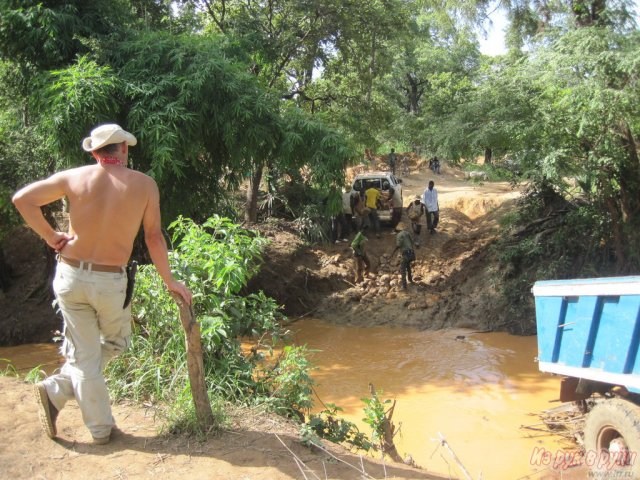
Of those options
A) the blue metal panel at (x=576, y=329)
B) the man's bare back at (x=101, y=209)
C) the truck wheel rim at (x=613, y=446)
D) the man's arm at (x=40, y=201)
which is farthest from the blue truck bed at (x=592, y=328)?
the man's arm at (x=40, y=201)

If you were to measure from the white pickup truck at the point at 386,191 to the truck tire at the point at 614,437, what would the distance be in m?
11.7

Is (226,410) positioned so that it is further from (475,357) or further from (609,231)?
(609,231)

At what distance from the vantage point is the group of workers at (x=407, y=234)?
13.1m

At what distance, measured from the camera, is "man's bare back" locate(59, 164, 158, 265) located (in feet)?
10.3

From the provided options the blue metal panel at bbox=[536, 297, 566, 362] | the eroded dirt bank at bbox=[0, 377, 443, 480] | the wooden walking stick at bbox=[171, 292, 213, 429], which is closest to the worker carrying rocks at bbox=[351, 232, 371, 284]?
the blue metal panel at bbox=[536, 297, 566, 362]

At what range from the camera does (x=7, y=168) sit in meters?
10.3

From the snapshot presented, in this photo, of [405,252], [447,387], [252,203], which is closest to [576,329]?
[447,387]

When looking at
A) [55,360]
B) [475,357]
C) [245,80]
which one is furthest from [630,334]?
[55,360]

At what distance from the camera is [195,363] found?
11.2ft

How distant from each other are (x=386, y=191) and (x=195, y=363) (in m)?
13.4

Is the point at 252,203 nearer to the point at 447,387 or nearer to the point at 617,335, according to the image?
the point at 447,387

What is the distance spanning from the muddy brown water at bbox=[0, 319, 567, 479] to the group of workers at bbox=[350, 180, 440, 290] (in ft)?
5.94

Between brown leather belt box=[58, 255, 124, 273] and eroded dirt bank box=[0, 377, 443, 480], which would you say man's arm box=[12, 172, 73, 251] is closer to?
brown leather belt box=[58, 255, 124, 273]

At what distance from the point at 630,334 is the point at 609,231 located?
312 inches
